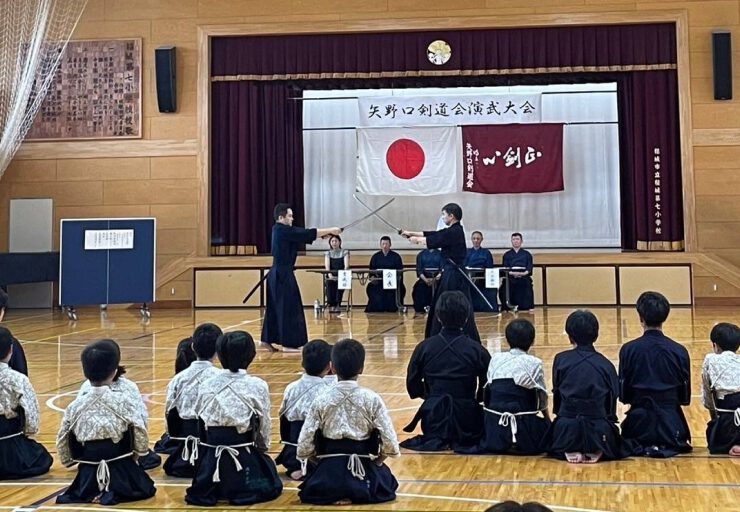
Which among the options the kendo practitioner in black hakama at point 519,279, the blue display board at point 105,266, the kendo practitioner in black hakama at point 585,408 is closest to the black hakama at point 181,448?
the kendo practitioner in black hakama at point 585,408

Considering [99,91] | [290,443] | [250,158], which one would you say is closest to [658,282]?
[250,158]

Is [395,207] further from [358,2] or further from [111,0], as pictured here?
[111,0]

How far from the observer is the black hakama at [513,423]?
15.2 ft

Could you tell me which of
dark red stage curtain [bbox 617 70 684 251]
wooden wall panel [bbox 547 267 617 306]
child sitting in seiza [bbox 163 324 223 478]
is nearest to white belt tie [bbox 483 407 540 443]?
child sitting in seiza [bbox 163 324 223 478]

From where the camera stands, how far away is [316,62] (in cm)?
1598

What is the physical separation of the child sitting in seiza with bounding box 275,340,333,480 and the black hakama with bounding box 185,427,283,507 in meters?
0.34

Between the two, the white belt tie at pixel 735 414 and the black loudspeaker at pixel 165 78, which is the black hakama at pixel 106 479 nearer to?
the white belt tie at pixel 735 414

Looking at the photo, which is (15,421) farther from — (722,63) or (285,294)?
(722,63)

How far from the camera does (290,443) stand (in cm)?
427

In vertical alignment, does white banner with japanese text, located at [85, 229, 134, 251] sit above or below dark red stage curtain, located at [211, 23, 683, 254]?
below

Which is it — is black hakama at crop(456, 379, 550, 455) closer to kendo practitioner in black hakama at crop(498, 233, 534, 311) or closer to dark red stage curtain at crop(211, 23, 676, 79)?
kendo practitioner in black hakama at crop(498, 233, 534, 311)

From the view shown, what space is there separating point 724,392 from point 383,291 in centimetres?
1113

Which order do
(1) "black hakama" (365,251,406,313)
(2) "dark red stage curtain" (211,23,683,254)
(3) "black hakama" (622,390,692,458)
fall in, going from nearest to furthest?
(3) "black hakama" (622,390,692,458)
(1) "black hakama" (365,251,406,313)
(2) "dark red stage curtain" (211,23,683,254)

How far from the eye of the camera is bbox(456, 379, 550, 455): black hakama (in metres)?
4.62
